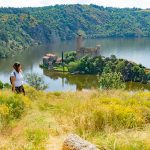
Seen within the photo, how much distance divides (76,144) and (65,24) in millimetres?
152393

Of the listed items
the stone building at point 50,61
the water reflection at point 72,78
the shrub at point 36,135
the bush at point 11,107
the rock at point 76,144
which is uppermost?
the rock at point 76,144

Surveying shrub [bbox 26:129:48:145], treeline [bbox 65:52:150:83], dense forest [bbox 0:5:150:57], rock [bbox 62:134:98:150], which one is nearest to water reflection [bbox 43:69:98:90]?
treeline [bbox 65:52:150:83]

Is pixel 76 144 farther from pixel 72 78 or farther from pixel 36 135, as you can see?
pixel 72 78

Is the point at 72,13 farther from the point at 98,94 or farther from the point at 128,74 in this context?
the point at 98,94

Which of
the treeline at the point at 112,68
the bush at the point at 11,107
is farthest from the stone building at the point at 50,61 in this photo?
the bush at the point at 11,107

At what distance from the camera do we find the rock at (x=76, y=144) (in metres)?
3.57

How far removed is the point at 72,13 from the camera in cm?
16600

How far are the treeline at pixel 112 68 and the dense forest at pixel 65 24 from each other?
1365 inches

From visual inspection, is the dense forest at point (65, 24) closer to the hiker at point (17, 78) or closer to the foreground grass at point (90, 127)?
the hiker at point (17, 78)

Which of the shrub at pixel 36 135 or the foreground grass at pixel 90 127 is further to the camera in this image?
the shrub at pixel 36 135

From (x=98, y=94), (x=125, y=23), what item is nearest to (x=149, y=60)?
(x=98, y=94)

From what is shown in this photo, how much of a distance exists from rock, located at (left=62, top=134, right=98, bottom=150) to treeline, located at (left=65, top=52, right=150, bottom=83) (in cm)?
4748

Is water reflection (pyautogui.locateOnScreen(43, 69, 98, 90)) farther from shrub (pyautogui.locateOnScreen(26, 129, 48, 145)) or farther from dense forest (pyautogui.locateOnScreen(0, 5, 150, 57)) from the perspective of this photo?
shrub (pyautogui.locateOnScreen(26, 129, 48, 145))

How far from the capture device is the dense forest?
11714 cm
